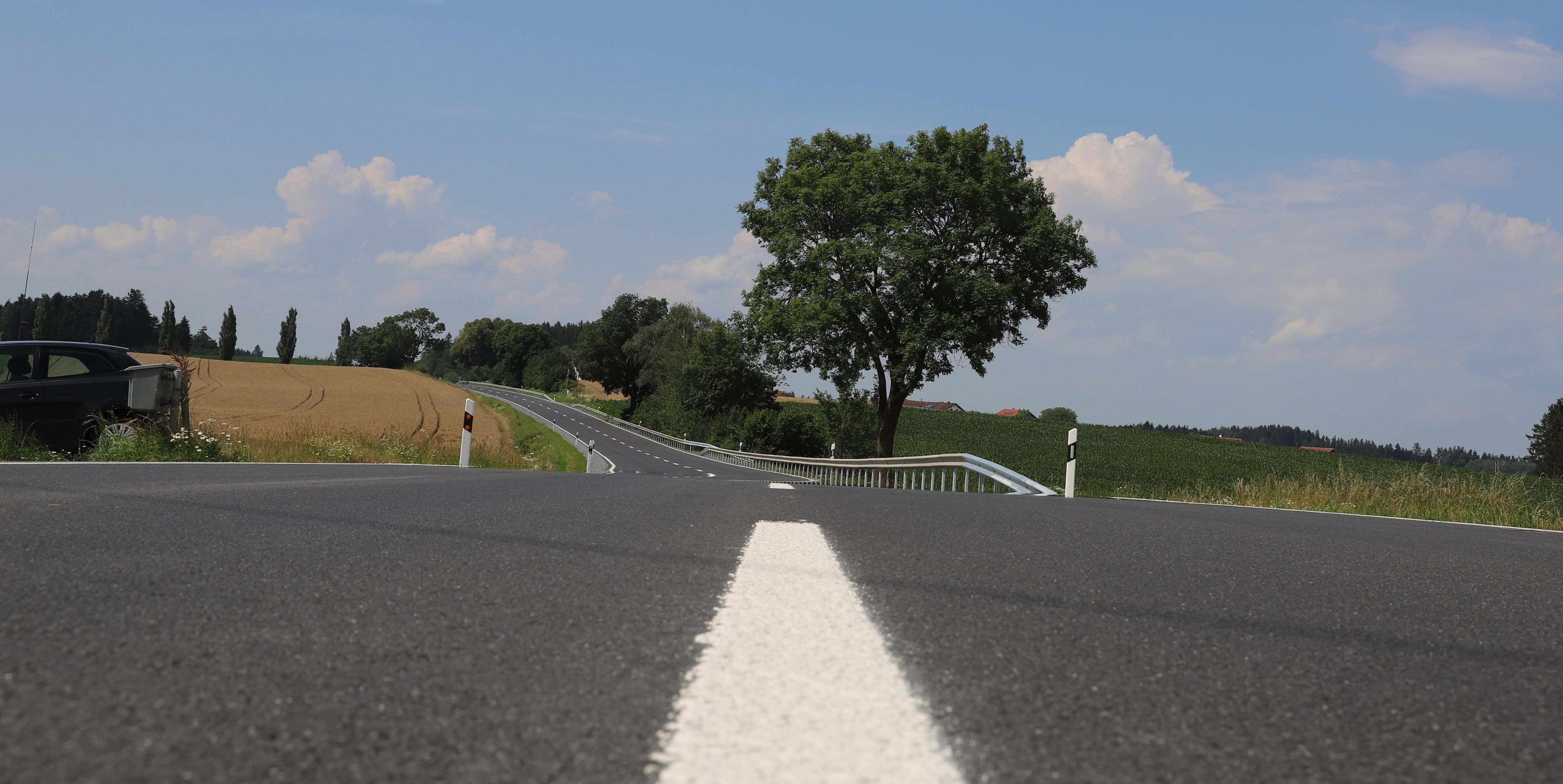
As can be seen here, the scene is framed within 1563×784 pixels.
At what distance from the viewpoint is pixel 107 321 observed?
110m

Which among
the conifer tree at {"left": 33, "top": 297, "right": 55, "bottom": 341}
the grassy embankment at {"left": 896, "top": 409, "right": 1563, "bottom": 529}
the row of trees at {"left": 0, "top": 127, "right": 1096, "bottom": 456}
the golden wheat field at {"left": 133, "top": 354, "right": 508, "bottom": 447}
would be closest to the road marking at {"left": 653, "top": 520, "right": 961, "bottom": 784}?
the grassy embankment at {"left": 896, "top": 409, "right": 1563, "bottom": 529}

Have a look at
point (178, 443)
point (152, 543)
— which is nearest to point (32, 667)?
point (152, 543)

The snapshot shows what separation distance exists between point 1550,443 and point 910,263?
83.3 m

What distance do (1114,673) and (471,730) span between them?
1288 mm

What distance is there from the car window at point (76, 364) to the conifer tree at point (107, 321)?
119038 mm

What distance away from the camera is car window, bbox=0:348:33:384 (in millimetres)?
10375

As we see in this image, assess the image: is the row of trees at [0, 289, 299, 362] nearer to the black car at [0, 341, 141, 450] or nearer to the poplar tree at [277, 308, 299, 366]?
the poplar tree at [277, 308, 299, 366]

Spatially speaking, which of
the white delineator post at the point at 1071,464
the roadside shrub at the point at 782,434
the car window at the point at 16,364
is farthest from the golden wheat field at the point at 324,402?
the roadside shrub at the point at 782,434

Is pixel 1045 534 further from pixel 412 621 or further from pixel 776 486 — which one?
pixel 776 486

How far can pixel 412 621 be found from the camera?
2.21m

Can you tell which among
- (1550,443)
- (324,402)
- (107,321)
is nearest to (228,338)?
(107,321)

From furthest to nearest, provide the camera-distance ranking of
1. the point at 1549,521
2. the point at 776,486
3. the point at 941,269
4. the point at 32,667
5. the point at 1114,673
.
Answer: the point at 941,269, the point at 1549,521, the point at 776,486, the point at 1114,673, the point at 32,667

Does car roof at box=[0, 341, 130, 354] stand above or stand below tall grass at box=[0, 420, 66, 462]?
above

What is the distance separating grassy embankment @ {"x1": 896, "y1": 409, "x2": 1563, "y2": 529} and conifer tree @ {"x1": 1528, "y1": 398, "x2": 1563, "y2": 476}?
2942 cm
